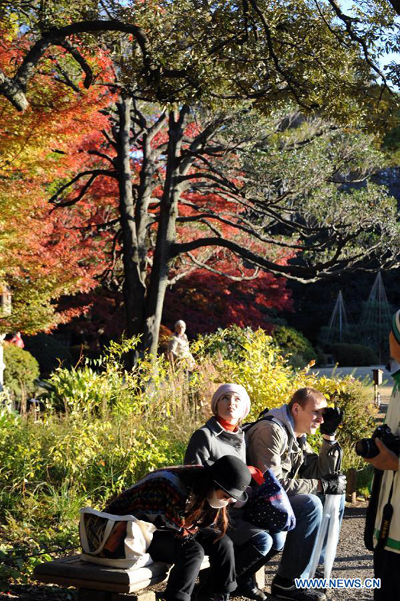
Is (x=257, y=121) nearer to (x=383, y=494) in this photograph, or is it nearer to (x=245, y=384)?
(x=245, y=384)

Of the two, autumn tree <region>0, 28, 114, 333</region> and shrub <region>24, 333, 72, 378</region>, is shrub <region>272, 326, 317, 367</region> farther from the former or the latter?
autumn tree <region>0, 28, 114, 333</region>

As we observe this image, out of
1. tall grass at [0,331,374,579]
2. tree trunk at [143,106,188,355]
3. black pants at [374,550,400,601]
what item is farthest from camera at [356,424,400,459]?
tree trunk at [143,106,188,355]

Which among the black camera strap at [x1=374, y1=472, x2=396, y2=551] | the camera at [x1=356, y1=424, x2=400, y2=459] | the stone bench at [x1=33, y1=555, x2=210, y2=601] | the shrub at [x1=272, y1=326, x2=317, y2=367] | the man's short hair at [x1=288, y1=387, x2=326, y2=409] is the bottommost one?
the stone bench at [x1=33, y1=555, x2=210, y2=601]

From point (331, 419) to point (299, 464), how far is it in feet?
1.53

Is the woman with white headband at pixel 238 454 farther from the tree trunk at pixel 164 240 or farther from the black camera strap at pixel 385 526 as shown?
the tree trunk at pixel 164 240

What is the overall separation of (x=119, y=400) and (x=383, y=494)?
13.1 feet

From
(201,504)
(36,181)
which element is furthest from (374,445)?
(36,181)

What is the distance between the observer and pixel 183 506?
3.73 meters

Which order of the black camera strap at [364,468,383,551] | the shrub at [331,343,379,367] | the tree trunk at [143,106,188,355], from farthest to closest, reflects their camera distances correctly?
the shrub at [331,343,379,367] < the tree trunk at [143,106,188,355] < the black camera strap at [364,468,383,551]

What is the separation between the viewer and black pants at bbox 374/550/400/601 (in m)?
3.04

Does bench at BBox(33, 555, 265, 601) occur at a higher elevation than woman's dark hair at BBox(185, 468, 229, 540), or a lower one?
lower

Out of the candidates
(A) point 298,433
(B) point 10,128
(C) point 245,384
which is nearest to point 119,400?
(C) point 245,384

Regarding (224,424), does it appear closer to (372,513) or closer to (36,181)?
(372,513)

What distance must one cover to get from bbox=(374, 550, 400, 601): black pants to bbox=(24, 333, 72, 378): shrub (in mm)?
15279
